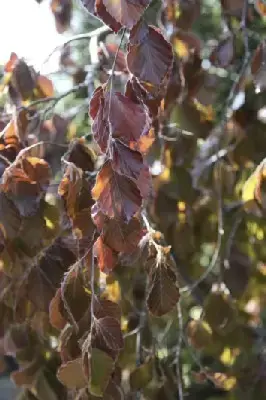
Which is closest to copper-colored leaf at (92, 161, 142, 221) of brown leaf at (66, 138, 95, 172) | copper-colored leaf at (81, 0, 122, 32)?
copper-colored leaf at (81, 0, 122, 32)

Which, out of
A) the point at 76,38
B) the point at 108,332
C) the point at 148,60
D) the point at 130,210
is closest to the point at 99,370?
the point at 108,332

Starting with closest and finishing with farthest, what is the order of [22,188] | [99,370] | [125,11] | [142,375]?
[125,11]
[99,370]
[22,188]
[142,375]

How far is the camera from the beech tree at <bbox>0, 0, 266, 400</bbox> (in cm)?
69


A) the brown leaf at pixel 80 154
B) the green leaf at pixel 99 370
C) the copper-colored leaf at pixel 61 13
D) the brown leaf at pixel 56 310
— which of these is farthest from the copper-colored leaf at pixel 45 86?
the green leaf at pixel 99 370

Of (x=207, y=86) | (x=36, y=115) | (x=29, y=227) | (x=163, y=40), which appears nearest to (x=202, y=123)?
(x=207, y=86)

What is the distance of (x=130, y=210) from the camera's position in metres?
0.66

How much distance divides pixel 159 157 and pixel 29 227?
43 cm

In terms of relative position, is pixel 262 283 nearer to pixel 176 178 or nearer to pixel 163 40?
pixel 176 178

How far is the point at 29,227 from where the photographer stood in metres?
0.90

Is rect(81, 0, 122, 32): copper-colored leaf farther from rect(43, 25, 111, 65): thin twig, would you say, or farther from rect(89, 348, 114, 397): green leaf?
rect(43, 25, 111, 65): thin twig

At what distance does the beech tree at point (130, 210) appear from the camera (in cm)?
69

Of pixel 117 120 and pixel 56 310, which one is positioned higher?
pixel 117 120

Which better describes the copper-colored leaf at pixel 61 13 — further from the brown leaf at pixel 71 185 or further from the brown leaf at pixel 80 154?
the brown leaf at pixel 71 185

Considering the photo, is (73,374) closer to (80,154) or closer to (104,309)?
(104,309)
